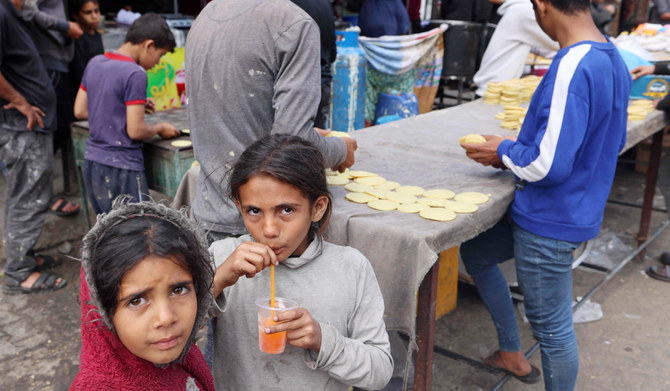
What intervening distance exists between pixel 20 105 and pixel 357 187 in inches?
88.4

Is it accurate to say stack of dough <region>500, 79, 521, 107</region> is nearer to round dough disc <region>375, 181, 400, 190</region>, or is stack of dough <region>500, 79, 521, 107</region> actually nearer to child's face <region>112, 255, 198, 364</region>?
round dough disc <region>375, 181, 400, 190</region>

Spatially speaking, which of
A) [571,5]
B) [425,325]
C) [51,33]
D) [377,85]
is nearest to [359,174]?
[425,325]

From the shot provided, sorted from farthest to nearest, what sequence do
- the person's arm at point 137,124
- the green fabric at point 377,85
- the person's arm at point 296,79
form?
the green fabric at point 377,85 → the person's arm at point 137,124 → the person's arm at point 296,79

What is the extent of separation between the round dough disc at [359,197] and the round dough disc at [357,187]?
Result: 0.05m

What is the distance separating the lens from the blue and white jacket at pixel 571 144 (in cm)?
187

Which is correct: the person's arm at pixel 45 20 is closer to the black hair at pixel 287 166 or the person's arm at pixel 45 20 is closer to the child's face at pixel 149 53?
the child's face at pixel 149 53

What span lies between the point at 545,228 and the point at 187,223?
146 centimetres

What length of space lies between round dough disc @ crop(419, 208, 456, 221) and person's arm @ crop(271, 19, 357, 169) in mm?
554

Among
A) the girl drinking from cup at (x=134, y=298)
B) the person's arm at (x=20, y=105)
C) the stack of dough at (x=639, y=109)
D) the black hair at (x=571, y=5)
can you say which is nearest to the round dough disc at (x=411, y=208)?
the black hair at (x=571, y=5)

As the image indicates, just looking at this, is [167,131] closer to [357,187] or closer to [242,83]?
[357,187]

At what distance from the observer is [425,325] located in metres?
1.96

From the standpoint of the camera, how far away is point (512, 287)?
359cm

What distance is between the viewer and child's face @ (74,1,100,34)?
4469 millimetres

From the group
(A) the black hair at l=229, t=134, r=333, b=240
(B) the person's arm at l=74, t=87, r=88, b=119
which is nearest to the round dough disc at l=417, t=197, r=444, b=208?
(A) the black hair at l=229, t=134, r=333, b=240
